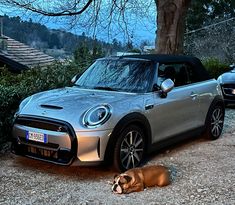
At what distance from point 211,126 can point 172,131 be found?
57.3 inches

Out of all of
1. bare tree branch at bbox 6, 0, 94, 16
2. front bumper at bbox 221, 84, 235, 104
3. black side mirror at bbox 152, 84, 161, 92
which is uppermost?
bare tree branch at bbox 6, 0, 94, 16

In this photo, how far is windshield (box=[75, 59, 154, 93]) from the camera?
644 centimetres

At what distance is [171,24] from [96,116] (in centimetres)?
673

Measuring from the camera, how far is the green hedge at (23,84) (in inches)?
264

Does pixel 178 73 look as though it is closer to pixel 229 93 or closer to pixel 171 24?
pixel 171 24

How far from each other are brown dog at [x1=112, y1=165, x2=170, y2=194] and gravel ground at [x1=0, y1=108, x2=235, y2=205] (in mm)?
75

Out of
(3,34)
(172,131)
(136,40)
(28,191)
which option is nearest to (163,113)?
(172,131)

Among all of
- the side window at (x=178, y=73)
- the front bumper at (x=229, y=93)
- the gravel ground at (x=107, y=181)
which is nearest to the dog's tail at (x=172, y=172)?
the gravel ground at (x=107, y=181)

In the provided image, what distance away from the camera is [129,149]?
5.84 metres

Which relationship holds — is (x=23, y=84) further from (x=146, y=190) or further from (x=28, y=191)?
(x=146, y=190)

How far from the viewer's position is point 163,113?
21.0 ft

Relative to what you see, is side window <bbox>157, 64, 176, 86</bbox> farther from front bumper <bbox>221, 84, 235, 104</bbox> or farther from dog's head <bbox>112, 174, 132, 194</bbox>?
front bumper <bbox>221, 84, 235, 104</bbox>

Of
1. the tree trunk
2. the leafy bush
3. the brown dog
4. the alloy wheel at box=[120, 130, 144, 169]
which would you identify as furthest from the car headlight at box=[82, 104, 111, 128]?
the leafy bush

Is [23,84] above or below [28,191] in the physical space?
above
